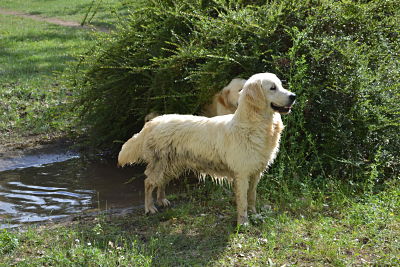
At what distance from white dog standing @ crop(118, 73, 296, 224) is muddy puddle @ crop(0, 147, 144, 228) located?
2.85 feet

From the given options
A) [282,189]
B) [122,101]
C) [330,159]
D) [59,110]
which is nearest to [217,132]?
[282,189]

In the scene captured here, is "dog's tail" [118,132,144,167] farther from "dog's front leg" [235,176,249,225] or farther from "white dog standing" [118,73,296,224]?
"dog's front leg" [235,176,249,225]

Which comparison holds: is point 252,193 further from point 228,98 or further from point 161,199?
point 228,98

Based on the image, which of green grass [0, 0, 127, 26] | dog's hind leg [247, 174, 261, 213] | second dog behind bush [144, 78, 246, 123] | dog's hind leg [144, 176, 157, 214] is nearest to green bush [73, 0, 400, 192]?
second dog behind bush [144, 78, 246, 123]

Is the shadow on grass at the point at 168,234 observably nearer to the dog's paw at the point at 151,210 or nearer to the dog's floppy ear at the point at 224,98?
the dog's paw at the point at 151,210

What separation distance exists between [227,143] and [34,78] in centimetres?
790

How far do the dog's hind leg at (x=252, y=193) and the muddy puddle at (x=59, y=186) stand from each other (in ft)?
5.27

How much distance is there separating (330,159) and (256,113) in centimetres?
185

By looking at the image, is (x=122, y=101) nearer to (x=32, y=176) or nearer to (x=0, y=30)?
(x=32, y=176)

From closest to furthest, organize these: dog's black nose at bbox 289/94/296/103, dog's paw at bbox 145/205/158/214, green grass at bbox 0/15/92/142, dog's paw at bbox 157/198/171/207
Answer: dog's black nose at bbox 289/94/296/103, dog's paw at bbox 145/205/158/214, dog's paw at bbox 157/198/171/207, green grass at bbox 0/15/92/142

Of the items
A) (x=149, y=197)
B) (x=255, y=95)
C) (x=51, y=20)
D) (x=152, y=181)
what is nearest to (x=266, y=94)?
(x=255, y=95)

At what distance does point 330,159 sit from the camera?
7.31 m

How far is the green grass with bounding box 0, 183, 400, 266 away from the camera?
5.11 meters

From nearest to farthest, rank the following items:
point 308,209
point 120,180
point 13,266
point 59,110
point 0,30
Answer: point 13,266
point 308,209
point 120,180
point 59,110
point 0,30
